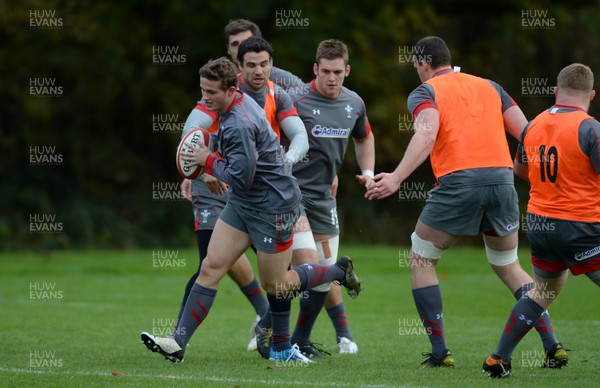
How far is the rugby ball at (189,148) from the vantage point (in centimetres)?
725

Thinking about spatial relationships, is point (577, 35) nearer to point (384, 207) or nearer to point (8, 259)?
point (384, 207)

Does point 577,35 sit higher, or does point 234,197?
point 577,35

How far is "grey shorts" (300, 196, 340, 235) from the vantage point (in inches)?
335

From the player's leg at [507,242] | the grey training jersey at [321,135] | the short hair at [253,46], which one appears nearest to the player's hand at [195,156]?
the short hair at [253,46]

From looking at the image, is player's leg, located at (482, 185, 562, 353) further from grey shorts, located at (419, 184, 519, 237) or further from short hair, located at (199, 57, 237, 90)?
short hair, located at (199, 57, 237, 90)

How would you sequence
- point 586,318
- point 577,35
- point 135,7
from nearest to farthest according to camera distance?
point 586,318 → point 135,7 → point 577,35

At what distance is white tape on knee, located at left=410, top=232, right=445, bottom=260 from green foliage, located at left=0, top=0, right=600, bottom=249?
1654cm

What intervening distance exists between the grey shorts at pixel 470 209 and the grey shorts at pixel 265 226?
104 centimetres

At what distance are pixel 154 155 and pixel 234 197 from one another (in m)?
19.7

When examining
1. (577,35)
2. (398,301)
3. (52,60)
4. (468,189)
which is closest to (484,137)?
(468,189)

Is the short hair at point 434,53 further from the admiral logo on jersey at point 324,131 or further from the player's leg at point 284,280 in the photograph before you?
the player's leg at point 284,280

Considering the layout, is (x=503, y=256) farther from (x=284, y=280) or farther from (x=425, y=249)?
(x=284, y=280)

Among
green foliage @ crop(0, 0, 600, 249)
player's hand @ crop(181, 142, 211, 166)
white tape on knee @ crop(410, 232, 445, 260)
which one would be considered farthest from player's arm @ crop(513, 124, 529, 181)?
green foliage @ crop(0, 0, 600, 249)

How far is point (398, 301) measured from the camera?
43.3 feet
